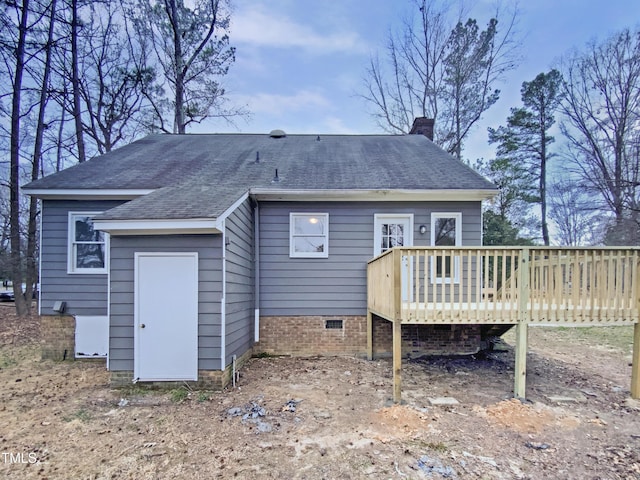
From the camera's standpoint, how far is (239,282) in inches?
243

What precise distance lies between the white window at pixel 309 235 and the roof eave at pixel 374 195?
0.40 metres

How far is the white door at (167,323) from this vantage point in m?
5.23

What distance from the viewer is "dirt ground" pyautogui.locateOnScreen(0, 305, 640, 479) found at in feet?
10.7

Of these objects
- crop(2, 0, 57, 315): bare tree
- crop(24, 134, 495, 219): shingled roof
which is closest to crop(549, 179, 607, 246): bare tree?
crop(24, 134, 495, 219): shingled roof

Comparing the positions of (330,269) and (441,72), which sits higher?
(441,72)

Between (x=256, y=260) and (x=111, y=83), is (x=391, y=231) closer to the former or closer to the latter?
(x=256, y=260)

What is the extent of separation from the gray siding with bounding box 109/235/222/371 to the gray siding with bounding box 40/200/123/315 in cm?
212

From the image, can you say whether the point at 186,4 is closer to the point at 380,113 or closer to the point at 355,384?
the point at 380,113

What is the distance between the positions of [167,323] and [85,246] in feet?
11.0

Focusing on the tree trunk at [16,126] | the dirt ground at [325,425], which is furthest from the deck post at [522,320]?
the tree trunk at [16,126]

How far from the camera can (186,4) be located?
1444 centimetres

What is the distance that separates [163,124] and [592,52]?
1975 cm

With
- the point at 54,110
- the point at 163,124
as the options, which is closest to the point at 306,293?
the point at 163,124

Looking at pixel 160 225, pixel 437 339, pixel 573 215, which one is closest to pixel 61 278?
pixel 160 225
